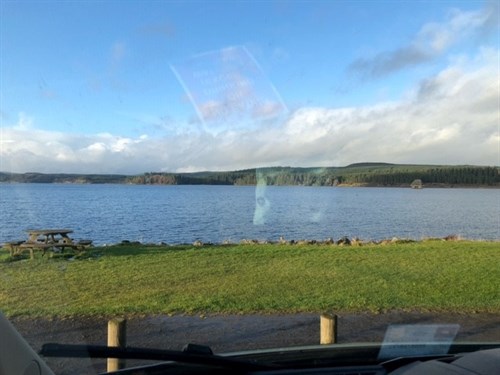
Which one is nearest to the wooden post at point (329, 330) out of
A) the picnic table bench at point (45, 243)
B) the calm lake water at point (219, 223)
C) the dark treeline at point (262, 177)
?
the dark treeline at point (262, 177)

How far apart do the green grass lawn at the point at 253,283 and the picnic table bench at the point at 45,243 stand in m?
0.51

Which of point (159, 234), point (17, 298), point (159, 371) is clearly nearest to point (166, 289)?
point (17, 298)

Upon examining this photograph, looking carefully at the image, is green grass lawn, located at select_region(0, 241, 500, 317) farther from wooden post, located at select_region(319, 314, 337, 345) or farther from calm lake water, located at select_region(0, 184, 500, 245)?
wooden post, located at select_region(319, 314, 337, 345)

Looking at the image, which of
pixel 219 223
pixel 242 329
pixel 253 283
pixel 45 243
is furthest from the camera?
pixel 219 223

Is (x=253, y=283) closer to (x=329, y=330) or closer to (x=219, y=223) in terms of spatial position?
(x=329, y=330)

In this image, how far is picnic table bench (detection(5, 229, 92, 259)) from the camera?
49.9ft

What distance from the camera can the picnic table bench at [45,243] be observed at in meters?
15.2

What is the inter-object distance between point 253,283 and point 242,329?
157 inches

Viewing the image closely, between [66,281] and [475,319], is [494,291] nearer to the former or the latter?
[475,319]

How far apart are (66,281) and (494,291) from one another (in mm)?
7711

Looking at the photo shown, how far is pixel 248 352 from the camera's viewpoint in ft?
8.14

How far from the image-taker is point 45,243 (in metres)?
16.1

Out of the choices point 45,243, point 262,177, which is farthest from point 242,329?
point 45,243

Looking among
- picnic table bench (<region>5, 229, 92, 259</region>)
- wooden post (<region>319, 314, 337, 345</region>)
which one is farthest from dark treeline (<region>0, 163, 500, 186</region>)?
picnic table bench (<region>5, 229, 92, 259</region>)
